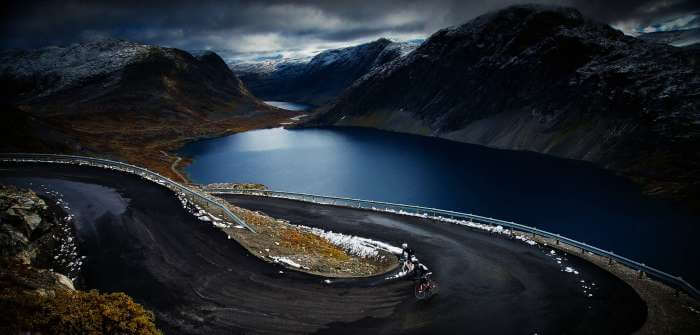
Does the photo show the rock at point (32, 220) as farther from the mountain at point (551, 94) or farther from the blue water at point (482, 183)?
the mountain at point (551, 94)

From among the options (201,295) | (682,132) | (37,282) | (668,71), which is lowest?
(201,295)

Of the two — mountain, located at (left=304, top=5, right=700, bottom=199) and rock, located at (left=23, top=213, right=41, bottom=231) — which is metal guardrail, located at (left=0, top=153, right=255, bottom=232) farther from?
mountain, located at (left=304, top=5, right=700, bottom=199)

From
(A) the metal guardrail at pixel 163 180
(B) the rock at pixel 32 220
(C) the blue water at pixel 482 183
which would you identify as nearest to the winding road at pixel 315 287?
(B) the rock at pixel 32 220

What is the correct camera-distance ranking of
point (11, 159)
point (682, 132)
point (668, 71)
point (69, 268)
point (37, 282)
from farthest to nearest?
point (668, 71) < point (682, 132) < point (11, 159) < point (69, 268) < point (37, 282)

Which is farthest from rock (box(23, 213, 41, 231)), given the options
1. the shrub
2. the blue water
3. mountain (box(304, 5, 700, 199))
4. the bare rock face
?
mountain (box(304, 5, 700, 199))

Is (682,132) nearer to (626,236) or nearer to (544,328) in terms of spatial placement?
(626,236)

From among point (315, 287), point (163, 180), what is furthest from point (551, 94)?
point (315, 287)

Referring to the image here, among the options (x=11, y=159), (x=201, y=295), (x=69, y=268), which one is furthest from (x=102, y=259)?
(x=11, y=159)

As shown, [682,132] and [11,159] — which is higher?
[682,132]
